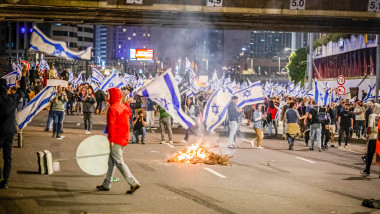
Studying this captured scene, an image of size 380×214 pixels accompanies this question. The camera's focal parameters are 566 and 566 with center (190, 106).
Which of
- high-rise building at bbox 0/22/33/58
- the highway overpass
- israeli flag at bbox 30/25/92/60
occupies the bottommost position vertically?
israeli flag at bbox 30/25/92/60

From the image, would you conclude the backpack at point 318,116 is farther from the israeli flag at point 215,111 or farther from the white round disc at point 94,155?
the white round disc at point 94,155

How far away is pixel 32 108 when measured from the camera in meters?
16.0

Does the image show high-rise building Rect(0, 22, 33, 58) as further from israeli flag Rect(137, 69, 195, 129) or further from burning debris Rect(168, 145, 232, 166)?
israeli flag Rect(137, 69, 195, 129)

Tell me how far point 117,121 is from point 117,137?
0.93ft

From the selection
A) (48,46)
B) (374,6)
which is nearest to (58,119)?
(48,46)

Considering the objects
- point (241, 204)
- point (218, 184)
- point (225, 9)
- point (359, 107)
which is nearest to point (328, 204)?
point (241, 204)

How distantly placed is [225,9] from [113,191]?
11179mm

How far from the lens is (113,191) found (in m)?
9.95

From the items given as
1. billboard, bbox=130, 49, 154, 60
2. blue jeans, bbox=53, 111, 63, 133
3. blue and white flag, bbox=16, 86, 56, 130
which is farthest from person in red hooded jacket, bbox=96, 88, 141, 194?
billboard, bbox=130, 49, 154, 60

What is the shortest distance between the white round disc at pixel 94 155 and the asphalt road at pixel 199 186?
8.6 inches

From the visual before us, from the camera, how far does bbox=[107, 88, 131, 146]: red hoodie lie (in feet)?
31.8

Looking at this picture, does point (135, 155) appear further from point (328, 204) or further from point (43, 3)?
point (328, 204)

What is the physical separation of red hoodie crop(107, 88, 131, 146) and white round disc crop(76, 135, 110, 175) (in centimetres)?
135

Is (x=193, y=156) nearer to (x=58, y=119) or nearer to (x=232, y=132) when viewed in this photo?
(x=232, y=132)
